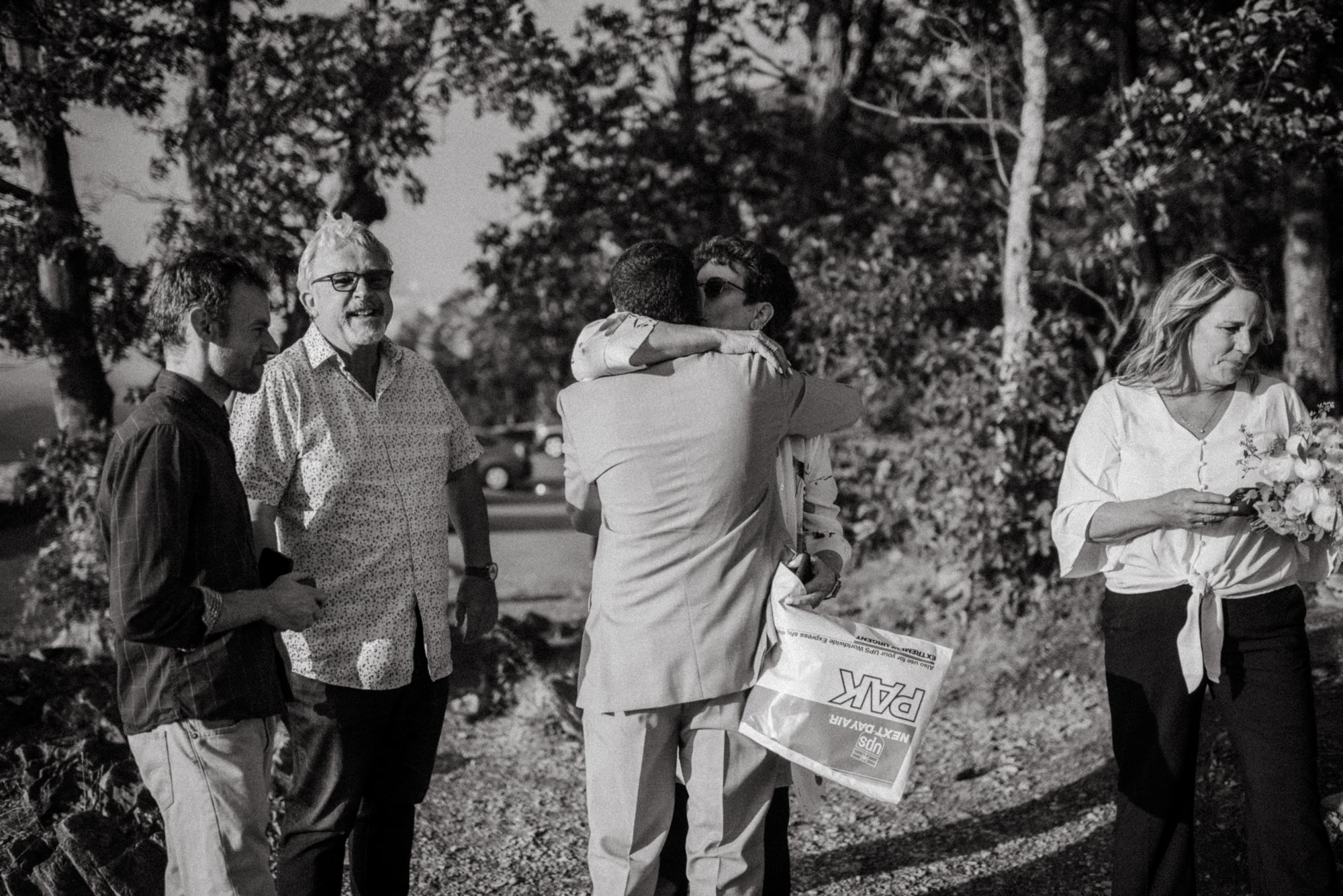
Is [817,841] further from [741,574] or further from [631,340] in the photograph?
[631,340]

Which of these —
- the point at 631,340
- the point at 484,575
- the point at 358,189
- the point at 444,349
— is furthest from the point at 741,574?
the point at 444,349

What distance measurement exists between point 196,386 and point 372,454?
57cm

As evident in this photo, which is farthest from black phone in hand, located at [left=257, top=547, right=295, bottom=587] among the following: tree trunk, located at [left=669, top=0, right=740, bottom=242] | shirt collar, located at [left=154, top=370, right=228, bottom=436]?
tree trunk, located at [left=669, top=0, right=740, bottom=242]

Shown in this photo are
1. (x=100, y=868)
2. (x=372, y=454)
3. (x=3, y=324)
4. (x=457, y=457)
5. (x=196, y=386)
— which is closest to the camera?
(x=196, y=386)

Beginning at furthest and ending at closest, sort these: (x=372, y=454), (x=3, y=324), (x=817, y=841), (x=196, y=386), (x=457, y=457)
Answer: (x=3, y=324) < (x=817, y=841) < (x=457, y=457) < (x=372, y=454) < (x=196, y=386)

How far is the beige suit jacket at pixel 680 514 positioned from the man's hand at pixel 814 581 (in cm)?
10

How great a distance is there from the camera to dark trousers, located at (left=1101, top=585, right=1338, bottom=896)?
306 cm

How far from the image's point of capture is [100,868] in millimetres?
3672

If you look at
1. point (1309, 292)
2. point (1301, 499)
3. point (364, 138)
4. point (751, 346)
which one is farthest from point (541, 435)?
point (1301, 499)

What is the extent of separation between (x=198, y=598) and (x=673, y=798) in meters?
1.17

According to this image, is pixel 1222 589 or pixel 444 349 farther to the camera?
pixel 444 349

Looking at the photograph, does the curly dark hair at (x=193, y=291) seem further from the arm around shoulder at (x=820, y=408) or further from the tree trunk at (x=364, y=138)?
the tree trunk at (x=364, y=138)

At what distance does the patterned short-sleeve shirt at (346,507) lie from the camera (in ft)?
9.91

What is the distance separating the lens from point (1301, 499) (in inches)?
113
